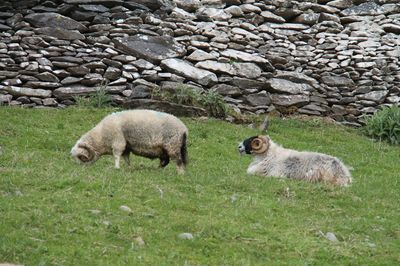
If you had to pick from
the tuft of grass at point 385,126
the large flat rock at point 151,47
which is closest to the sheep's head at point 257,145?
the tuft of grass at point 385,126

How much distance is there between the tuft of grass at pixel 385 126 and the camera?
960 inches

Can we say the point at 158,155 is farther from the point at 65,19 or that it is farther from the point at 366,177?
the point at 65,19

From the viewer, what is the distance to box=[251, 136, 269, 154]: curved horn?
611 inches

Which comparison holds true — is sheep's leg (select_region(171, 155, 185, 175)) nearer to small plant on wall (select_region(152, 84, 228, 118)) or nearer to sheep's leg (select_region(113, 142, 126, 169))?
sheep's leg (select_region(113, 142, 126, 169))

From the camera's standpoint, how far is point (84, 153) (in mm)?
14250

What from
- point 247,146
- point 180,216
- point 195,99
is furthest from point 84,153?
point 195,99

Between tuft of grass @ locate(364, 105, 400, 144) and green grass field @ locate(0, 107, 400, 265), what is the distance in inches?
306

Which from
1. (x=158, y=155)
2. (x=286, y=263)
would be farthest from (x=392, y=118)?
(x=286, y=263)

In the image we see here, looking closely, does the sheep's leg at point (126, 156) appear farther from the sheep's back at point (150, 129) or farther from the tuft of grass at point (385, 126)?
the tuft of grass at point (385, 126)

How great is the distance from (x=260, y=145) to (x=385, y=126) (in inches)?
399

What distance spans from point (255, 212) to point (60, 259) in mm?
3676

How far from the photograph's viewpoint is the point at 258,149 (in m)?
15.5

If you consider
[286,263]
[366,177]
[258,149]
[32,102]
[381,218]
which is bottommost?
[32,102]

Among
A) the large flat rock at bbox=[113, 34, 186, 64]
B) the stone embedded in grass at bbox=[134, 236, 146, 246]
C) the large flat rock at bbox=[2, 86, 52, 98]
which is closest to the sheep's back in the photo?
the stone embedded in grass at bbox=[134, 236, 146, 246]
